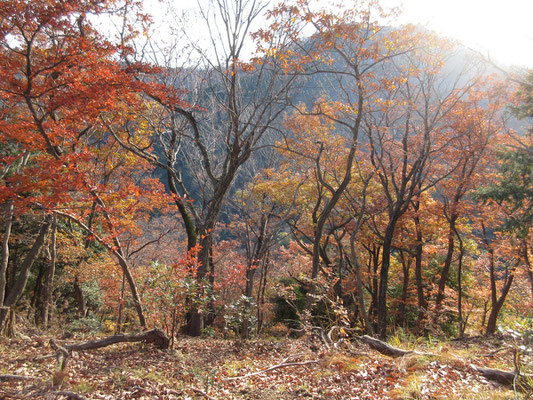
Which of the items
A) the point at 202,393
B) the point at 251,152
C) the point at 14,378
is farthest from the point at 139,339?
the point at 251,152

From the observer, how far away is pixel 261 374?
4668 mm

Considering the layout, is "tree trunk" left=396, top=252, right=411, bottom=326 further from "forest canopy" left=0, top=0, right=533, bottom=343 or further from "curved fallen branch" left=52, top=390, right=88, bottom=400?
"curved fallen branch" left=52, top=390, right=88, bottom=400

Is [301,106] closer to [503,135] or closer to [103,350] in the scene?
[503,135]

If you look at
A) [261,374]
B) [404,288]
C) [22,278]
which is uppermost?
[22,278]

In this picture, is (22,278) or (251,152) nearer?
(22,278)

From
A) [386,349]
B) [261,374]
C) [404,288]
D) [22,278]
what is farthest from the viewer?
[404,288]

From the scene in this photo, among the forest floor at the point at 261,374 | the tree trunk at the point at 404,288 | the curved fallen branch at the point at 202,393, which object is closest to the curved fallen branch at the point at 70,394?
the forest floor at the point at 261,374

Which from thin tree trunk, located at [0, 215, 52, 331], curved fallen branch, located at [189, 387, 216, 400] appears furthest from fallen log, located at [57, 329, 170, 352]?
thin tree trunk, located at [0, 215, 52, 331]

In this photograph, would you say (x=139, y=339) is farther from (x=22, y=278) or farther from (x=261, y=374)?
(x=22, y=278)

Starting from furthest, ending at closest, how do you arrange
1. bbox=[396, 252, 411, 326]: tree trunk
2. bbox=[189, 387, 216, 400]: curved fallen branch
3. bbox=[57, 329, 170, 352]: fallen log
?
bbox=[396, 252, 411, 326]: tree trunk < bbox=[57, 329, 170, 352]: fallen log < bbox=[189, 387, 216, 400]: curved fallen branch

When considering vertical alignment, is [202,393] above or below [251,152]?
below

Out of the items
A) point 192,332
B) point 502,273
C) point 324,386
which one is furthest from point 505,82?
point 192,332

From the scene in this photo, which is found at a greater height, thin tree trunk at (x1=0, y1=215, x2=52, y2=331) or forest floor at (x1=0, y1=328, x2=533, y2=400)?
thin tree trunk at (x1=0, y1=215, x2=52, y2=331)

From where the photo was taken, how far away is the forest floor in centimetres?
331
